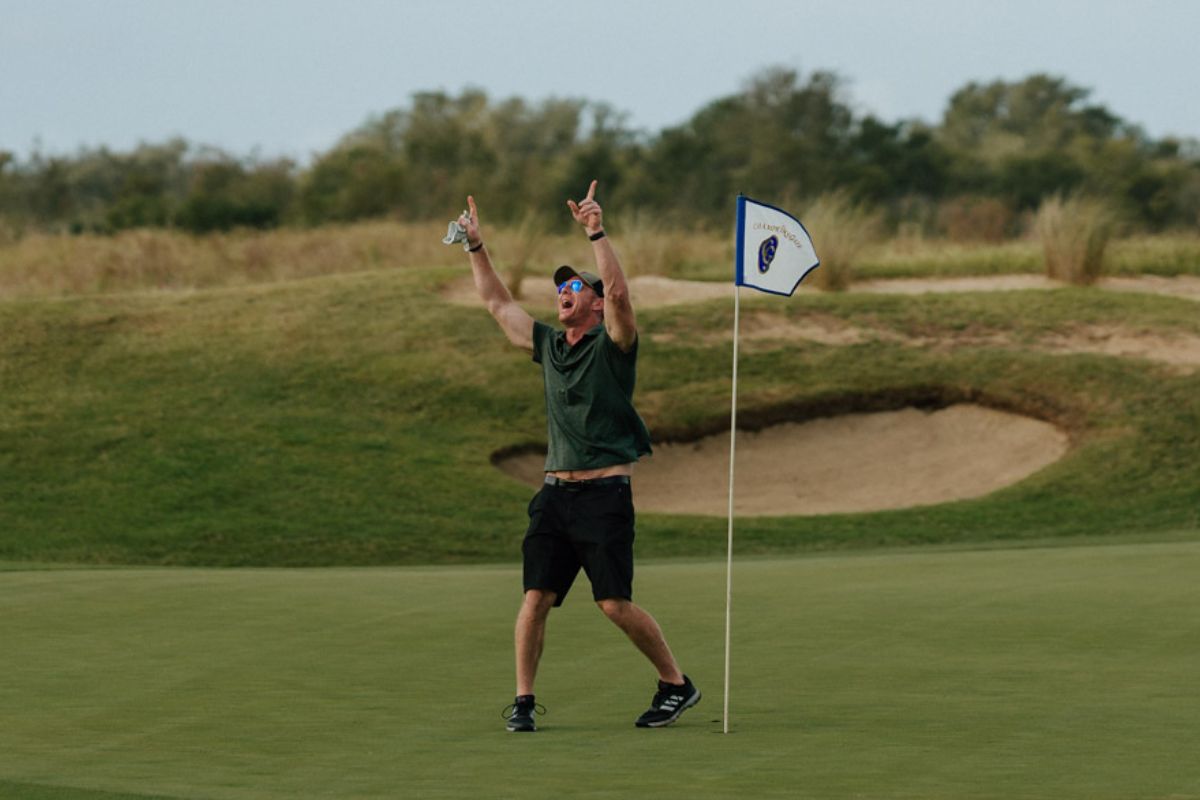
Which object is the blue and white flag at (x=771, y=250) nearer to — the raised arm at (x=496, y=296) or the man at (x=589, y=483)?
the man at (x=589, y=483)

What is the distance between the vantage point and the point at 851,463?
25859mm

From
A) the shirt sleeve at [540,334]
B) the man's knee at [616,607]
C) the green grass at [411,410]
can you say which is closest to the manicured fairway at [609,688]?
the man's knee at [616,607]

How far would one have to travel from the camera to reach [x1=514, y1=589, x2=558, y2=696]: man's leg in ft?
27.3

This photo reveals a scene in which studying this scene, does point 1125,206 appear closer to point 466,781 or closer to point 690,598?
point 690,598

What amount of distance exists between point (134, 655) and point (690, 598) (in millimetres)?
4097

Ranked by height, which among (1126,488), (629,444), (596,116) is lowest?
(1126,488)

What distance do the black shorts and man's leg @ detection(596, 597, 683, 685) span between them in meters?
0.05

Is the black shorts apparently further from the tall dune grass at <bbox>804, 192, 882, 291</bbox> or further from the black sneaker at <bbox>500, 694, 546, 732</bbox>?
the tall dune grass at <bbox>804, 192, 882, 291</bbox>

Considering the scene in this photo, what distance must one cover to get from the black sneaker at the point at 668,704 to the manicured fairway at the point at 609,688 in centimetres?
14

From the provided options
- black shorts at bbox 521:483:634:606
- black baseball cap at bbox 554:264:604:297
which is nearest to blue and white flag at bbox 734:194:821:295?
black baseball cap at bbox 554:264:604:297

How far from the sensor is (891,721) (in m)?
8.09

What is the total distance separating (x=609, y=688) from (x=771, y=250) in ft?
7.13

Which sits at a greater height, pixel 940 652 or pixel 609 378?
pixel 609 378

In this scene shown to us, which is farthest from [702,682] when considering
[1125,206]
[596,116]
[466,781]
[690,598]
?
[596,116]
